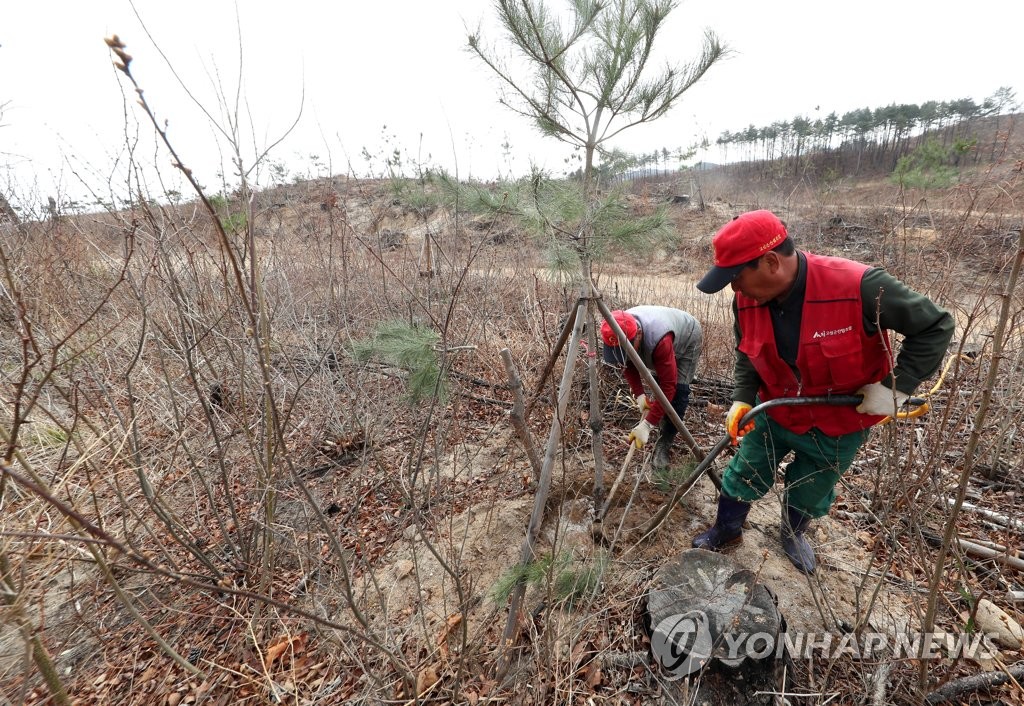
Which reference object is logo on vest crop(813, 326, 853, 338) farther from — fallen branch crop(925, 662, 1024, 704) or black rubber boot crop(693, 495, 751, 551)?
fallen branch crop(925, 662, 1024, 704)

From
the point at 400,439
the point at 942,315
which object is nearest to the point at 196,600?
the point at 400,439

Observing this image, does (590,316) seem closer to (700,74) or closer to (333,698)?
→ (700,74)

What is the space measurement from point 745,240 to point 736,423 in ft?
2.87

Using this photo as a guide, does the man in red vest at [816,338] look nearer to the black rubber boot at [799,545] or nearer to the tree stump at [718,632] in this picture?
the black rubber boot at [799,545]

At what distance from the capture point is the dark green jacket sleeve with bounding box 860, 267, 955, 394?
159 centimetres

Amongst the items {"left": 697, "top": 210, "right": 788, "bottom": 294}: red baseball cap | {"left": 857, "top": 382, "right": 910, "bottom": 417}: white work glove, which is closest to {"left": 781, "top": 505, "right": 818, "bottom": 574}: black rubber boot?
{"left": 857, "top": 382, "right": 910, "bottom": 417}: white work glove

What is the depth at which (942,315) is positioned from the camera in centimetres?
160

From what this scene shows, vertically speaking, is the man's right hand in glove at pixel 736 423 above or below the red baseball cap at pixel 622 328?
below

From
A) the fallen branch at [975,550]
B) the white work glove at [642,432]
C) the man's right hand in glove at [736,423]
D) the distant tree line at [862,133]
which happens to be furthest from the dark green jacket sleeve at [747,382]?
the distant tree line at [862,133]

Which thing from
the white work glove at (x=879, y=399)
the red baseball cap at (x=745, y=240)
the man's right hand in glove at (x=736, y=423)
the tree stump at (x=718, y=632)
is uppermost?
the red baseball cap at (x=745, y=240)

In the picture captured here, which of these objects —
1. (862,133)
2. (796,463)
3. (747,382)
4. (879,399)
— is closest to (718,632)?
(796,463)

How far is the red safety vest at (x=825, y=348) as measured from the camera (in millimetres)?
1693

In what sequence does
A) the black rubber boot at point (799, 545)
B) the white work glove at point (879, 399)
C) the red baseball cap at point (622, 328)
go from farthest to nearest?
1. the red baseball cap at point (622, 328)
2. the black rubber boot at point (799, 545)
3. the white work glove at point (879, 399)

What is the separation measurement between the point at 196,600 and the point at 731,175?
30.1 m
